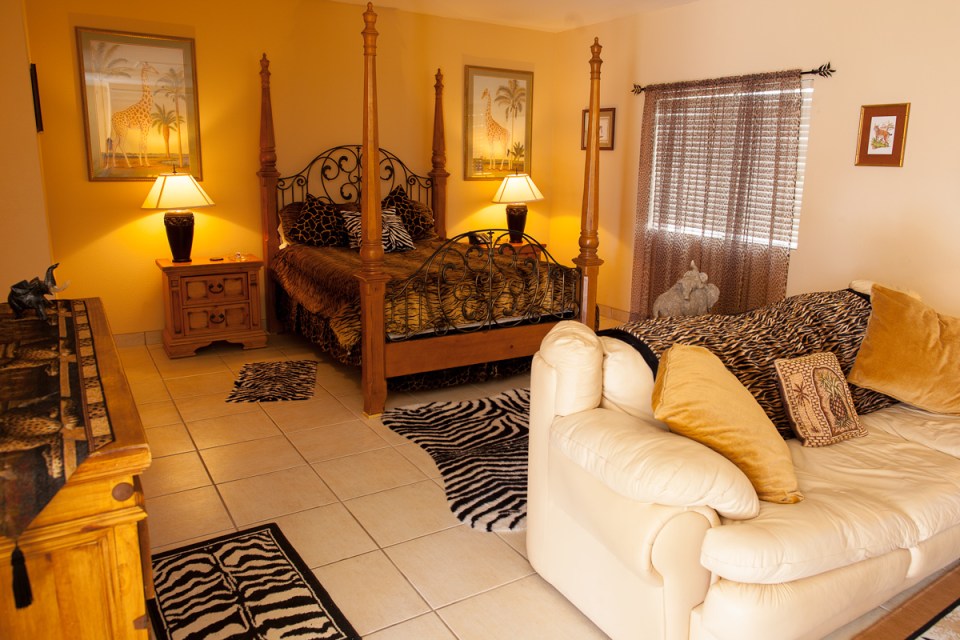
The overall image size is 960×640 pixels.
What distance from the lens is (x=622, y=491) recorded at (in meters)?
1.82

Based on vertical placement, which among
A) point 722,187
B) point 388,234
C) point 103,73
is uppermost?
point 103,73

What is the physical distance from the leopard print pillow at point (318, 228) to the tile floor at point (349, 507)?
1217 mm

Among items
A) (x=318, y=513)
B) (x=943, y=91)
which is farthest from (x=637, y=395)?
(x=943, y=91)

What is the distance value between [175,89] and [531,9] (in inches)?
106

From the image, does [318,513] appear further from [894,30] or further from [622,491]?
[894,30]

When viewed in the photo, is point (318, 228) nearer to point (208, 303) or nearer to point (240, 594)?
point (208, 303)

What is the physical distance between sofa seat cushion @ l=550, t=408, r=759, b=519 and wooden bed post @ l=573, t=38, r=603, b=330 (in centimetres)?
225

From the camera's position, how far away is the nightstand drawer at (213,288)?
471cm

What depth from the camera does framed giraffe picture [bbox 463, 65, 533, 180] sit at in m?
6.06

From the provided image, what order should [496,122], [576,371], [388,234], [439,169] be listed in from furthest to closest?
[496,122], [439,169], [388,234], [576,371]

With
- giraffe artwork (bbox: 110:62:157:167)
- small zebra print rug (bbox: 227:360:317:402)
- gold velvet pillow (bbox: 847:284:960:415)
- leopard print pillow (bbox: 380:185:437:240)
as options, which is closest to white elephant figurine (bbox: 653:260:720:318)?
gold velvet pillow (bbox: 847:284:960:415)

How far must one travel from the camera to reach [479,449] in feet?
11.2

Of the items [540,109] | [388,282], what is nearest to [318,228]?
[388,282]

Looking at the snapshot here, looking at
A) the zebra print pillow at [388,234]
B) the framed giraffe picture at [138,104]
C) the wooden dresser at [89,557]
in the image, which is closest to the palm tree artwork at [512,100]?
the zebra print pillow at [388,234]
